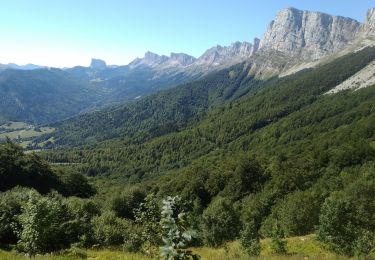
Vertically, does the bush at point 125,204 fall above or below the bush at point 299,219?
below

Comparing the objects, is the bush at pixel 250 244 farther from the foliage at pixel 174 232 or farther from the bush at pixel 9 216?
the foliage at pixel 174 232

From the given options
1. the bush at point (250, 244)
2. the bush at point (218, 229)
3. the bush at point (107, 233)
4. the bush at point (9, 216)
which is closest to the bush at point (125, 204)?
the bush at point (218, 229)

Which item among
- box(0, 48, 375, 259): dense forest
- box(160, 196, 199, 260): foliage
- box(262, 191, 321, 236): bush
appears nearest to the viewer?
box(160, 196, 199, 260): foliage

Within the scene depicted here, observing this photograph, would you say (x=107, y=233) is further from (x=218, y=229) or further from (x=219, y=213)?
(x=219, y=213)

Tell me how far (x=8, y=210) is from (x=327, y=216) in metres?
33.3

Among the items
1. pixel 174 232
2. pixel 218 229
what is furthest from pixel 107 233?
pixel 174 232

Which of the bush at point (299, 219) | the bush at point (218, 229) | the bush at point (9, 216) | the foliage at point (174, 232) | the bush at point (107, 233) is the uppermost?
the foliage at point (174, 232)

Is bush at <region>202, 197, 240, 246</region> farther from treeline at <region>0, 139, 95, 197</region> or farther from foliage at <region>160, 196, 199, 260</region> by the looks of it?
treeline at <region>0, 139, 95, 197</region>

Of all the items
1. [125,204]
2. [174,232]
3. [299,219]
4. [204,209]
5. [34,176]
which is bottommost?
[204,209]

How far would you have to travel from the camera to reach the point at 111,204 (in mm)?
87812

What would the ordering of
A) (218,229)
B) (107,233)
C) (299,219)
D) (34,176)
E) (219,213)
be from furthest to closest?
(34,176) < (299,219) < (219,213) < (218,229) < (107,233)

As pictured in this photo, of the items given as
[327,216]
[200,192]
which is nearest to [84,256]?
[327,216]

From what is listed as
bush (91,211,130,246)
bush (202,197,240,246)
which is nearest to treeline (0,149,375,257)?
bush (91,211,130,246)

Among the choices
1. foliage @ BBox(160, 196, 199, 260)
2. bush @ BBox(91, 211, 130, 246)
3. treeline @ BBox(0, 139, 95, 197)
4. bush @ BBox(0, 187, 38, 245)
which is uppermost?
foliage @ BBox(160, 196, 199, 260)
